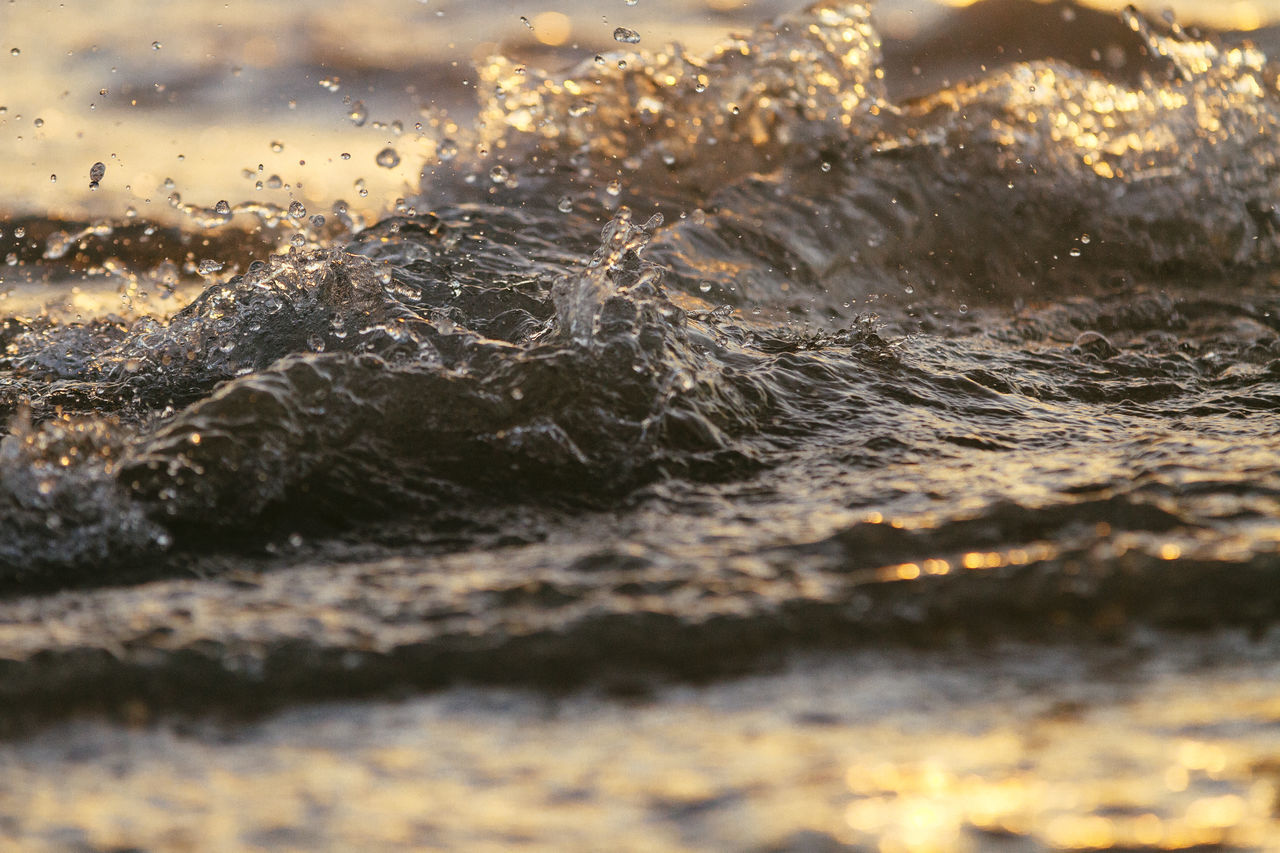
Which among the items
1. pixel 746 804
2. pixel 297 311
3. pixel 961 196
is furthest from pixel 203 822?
pixel 961 196

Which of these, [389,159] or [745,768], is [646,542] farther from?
[389,159]

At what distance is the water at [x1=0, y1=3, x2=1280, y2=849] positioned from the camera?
914 mm

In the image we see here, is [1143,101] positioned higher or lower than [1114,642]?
higher

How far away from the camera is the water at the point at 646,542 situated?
91 cm

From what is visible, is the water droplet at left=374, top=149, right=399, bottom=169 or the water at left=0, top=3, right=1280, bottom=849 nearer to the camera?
the water at left=0, top=3, right=1280, bottom=849

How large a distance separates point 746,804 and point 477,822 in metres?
0.19

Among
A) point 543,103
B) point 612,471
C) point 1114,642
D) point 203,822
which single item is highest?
point 543,103

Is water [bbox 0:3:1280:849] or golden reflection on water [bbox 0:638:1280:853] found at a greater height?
water [bbox 0:3:1280:849]

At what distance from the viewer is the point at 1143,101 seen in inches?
147

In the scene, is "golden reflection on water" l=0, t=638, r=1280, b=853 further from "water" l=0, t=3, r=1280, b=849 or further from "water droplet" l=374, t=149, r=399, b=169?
"water droplet" l=374, t=149, r=399, b=169

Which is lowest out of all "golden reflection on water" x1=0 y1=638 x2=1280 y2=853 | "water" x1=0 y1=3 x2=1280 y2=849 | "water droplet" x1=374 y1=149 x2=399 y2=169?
"golden reflection on water" x1=0 y1=638 x2=1280 y2=853

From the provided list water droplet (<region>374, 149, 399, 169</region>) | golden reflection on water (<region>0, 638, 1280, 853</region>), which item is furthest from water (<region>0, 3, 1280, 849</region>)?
water droplet (<region>374, 149, 399, 169</region>)

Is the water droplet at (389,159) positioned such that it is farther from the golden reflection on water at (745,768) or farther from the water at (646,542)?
the golden reflection on water at (745,768)

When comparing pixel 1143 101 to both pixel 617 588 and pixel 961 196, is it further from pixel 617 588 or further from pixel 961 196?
pixel 617 588
